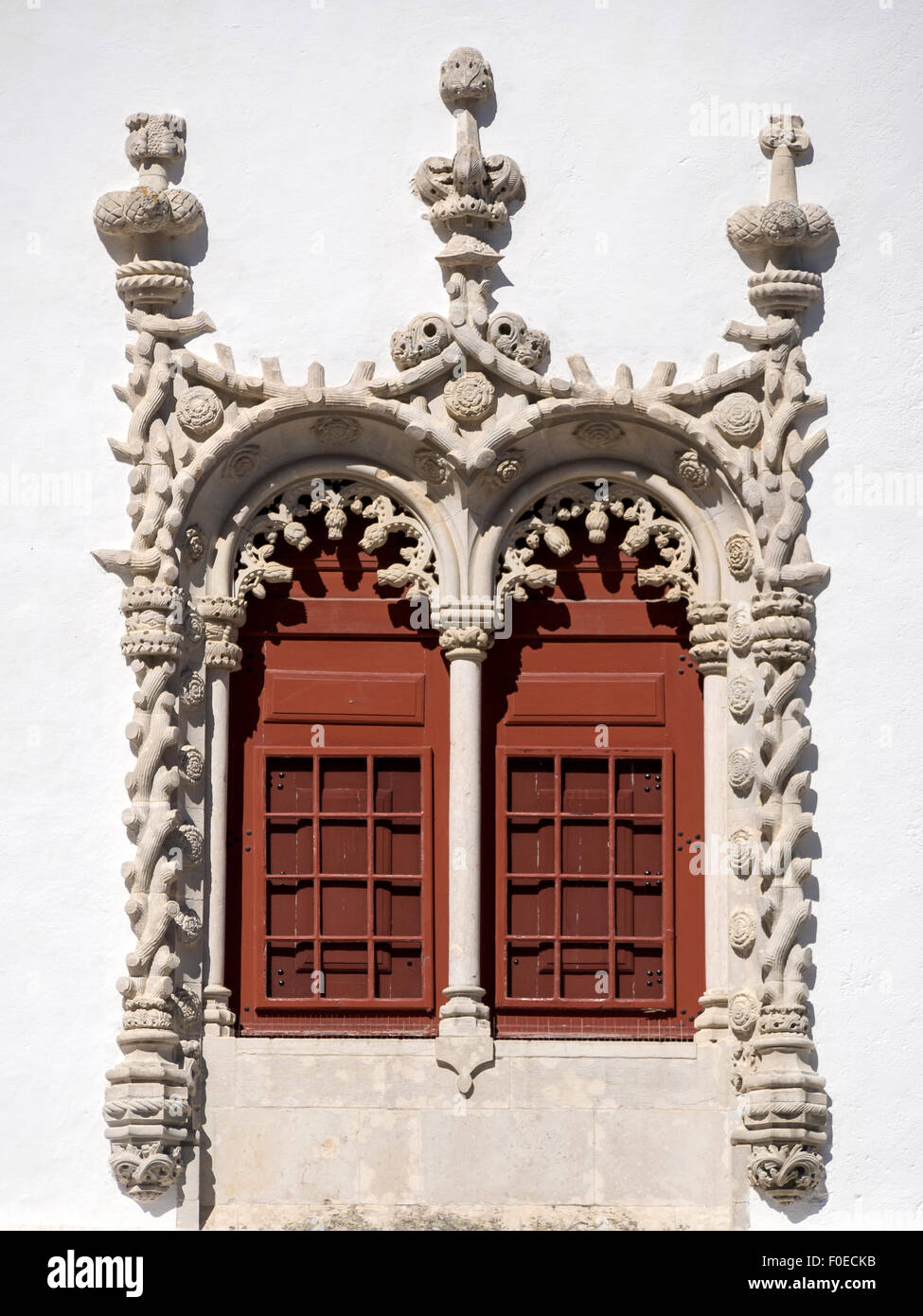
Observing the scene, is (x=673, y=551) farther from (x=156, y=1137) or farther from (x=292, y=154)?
(x=156, y=1137)

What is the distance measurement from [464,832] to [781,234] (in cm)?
332

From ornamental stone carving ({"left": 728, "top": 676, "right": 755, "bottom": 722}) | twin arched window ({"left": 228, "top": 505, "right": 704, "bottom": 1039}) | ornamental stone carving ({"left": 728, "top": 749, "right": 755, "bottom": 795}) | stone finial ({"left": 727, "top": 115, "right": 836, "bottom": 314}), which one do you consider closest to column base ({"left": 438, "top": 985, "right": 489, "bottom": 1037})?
twin arched window ({"left": 228, "top": 505, "right": 704, "bottom": 1039})

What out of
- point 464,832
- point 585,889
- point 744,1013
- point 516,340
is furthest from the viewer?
point 516,340

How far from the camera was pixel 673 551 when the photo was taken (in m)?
17.2

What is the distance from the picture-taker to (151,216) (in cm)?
1697

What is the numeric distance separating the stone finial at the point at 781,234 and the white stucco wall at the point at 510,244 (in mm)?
113

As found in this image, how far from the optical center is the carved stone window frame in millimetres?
16625

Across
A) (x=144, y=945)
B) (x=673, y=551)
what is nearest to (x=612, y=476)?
(x=673, y=551)

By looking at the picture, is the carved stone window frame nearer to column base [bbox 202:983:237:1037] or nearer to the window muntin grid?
column base [bbox 202:983:237:1037]

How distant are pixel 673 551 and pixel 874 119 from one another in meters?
2.40

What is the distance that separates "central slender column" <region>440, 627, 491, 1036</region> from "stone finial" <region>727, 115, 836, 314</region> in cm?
221

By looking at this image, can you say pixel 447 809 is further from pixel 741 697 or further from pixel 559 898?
pixel 741 697

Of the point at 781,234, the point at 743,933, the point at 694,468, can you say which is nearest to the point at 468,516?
the point at 694,468

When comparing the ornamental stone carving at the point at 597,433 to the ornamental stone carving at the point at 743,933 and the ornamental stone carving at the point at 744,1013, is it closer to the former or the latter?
the ornamental stone carving at the point at 743,933
